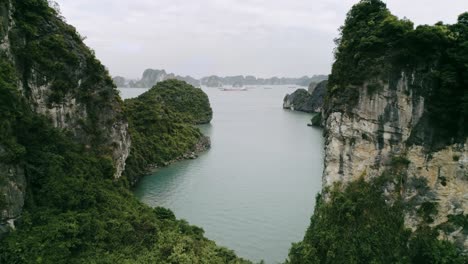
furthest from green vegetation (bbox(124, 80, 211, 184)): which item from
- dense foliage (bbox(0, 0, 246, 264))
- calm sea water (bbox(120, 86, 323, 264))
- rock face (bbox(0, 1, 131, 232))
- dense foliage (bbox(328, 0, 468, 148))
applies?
dense foliage (bbox(328, 0, 468, 148))

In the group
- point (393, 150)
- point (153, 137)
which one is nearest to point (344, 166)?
point (393, 150)

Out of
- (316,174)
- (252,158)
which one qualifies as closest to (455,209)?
(316,174)

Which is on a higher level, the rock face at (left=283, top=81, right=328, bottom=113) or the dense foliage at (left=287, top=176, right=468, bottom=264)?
the rock face at (left=283, top=81, right=328, bottom=113)

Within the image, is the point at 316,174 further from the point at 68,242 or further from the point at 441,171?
the point at 68,242

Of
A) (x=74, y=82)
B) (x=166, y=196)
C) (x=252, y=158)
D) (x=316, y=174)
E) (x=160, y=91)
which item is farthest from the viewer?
(x=160, y=91)

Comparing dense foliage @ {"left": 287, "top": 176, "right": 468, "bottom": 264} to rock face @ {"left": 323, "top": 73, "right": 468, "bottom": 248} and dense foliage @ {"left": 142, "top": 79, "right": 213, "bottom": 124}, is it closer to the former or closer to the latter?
rock face @ {"left": 323, "top": 73, "right": 468, "bottom": 248}

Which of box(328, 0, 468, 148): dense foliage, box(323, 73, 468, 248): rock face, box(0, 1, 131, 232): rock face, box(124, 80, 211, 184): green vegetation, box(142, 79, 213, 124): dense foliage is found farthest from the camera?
box(142, 79, 213, 124): dense foliage
